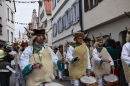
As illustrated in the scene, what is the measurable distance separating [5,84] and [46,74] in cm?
326

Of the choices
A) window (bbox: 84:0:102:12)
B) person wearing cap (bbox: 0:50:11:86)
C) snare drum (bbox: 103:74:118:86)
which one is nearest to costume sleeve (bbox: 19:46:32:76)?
person wearing cap (bbox: 0:50:11:86)

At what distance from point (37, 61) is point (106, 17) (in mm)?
7959

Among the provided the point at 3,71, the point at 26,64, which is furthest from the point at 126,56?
the point at 3,71

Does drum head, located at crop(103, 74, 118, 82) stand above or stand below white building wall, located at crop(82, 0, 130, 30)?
below

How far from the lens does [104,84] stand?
7.96 metres

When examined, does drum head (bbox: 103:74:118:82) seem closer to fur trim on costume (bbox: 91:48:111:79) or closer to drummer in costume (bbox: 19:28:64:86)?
fur trim on costume (bbox: 91:48:111:79)

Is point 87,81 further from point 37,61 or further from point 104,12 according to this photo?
point 104,12

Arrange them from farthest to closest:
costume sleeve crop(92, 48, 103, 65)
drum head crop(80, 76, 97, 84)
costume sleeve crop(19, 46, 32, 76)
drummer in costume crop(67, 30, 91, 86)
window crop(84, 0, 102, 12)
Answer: window crop(84, 0, 102, 12), costume sleeve crop(92, 48, 103, 65), drummer in costume crop(67, 30, 91, 86), drum head crop(80, 76, 97, 84), costume sleeve crop(19, 46, 32, 76)

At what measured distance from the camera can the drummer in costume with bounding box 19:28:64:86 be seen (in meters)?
5.21

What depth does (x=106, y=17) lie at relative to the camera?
12727mm

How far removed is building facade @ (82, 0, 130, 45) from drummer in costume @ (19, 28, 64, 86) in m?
5.78

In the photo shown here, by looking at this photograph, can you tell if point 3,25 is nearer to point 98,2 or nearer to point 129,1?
point 98,2

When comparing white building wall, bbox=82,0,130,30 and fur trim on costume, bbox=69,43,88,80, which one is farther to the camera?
white building wall, bbox=82,0,130,30

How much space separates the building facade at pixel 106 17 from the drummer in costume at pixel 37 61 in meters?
5.78
